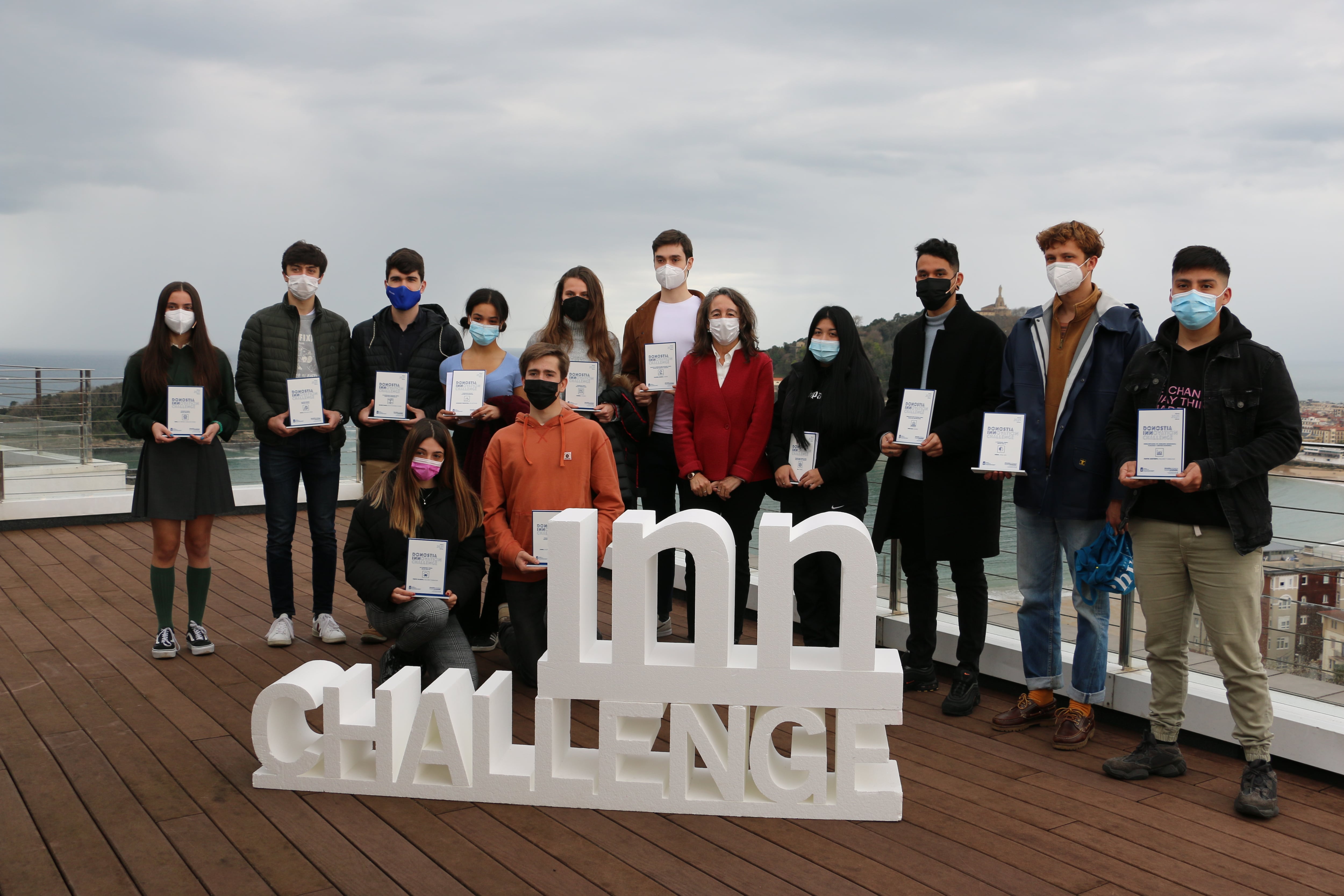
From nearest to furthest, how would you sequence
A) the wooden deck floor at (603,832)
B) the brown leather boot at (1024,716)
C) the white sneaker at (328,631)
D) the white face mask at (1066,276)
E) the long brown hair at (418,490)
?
the wooden deck floor at (603,832), the white face mask at (1066,276), the brown leather boot at (1024,716), the long brown hair at (418,490), the white sneaker at (328,631)

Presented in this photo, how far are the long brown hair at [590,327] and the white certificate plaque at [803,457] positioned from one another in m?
0.95

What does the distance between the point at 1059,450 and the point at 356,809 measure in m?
2.70

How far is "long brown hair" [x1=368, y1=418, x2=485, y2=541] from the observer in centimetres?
407

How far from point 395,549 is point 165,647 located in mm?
1440

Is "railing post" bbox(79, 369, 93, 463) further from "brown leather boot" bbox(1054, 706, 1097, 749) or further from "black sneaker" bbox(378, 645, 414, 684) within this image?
"brown leather boot" bbox(1054, 706, 1097, 749)

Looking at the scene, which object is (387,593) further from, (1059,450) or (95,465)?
(95,465)

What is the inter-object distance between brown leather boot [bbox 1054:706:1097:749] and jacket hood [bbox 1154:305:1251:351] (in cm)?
140

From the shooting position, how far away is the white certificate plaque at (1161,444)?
3234mm

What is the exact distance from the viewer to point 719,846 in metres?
2.96

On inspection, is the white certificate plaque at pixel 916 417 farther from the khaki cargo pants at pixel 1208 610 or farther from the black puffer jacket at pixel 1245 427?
the black puffer jacket at pixel 1245 427

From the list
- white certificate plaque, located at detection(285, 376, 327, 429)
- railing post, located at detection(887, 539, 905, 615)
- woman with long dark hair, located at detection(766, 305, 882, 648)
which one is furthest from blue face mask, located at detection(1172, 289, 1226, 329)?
white certificate plaque, located at detection(285, 376, 327, 429)

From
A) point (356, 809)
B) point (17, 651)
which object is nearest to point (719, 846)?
point (356, 809)

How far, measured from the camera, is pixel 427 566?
3.80 meters

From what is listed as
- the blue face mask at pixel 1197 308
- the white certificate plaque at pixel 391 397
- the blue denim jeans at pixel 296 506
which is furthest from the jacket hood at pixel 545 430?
the blue face mask at pixel 1197 308
